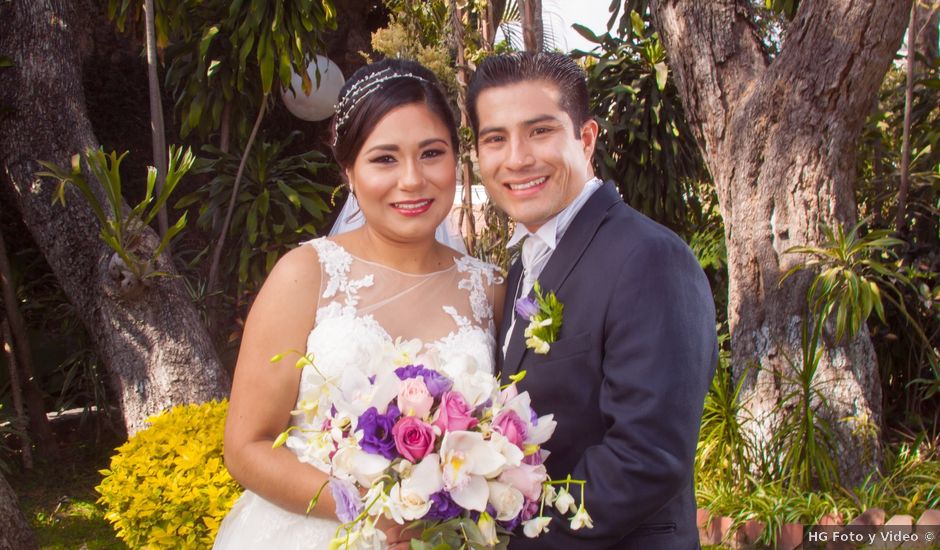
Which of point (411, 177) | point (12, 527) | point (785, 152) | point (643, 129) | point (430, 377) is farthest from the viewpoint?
point (643, 129)

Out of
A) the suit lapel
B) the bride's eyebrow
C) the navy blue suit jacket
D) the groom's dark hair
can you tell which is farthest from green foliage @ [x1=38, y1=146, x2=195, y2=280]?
the navy blue suit jacket

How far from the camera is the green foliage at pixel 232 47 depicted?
19.6 ft

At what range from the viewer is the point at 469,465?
144cm

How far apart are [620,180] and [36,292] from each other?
5292 millimetres

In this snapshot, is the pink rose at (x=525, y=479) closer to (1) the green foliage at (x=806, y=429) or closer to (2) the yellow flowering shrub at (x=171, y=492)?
(2) the yellow flowering shrub at (x=171, y=492)

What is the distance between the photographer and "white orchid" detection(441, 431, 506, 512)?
1432mm

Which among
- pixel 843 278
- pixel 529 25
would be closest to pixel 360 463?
pixel 529 25

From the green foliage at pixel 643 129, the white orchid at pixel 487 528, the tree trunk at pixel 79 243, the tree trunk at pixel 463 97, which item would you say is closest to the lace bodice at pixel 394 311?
the white orchid at pixel 487 528

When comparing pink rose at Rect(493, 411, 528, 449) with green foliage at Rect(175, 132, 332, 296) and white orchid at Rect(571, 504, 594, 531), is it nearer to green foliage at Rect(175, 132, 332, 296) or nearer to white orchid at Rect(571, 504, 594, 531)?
white orchid at Rect(571, 504, 594, 531)

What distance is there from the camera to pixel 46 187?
16.3 feet

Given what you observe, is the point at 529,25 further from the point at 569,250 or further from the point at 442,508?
the point at 442,508

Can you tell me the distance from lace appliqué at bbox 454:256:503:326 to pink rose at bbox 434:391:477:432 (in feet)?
2.78

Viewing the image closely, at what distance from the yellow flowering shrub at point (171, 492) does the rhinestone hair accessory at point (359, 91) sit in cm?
154

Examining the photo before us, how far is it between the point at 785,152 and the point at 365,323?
3.22 m
